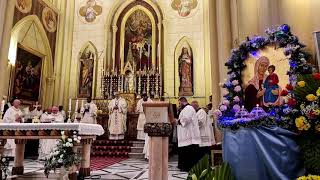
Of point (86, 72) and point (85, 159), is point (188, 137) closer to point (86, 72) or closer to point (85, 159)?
point (85, 159)

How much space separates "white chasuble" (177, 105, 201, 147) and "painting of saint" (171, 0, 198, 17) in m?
8.37

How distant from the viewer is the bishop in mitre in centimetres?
1154

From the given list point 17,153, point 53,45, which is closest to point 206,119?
point 17,153

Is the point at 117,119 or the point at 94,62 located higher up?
the point at 94,62

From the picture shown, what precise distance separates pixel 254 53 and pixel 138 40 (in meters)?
9.62

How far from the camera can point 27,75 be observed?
1263 centimetres

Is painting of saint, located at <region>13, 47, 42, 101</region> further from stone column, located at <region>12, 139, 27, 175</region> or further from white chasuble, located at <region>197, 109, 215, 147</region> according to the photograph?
white chasuble, located at <region>197, 109, 215, 147</region>

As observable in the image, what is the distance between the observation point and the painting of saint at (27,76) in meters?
12.0

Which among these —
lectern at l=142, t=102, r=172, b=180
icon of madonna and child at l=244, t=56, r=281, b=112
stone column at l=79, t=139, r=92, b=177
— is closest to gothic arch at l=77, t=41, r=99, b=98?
stone column at l=79, t=139, r=92, b=177

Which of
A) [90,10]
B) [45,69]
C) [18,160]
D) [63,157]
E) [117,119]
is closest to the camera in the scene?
[63,157]

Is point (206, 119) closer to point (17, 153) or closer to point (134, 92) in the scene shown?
point (17, 153)

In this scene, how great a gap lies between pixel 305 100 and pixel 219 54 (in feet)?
13.5

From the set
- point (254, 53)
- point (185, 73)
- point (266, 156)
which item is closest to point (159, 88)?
point (185, 73)

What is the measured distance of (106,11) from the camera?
1533 cm
